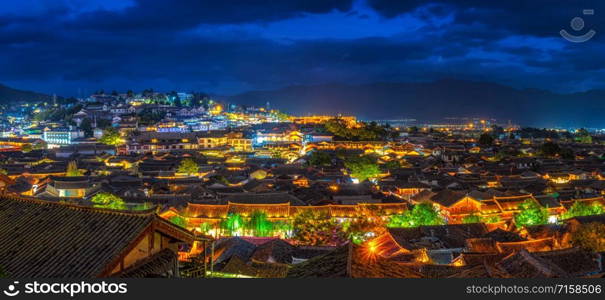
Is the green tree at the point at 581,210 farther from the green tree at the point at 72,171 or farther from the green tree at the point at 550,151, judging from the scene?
the green tree at the point at 550,151

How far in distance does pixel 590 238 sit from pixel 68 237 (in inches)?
599

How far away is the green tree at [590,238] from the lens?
16266mm

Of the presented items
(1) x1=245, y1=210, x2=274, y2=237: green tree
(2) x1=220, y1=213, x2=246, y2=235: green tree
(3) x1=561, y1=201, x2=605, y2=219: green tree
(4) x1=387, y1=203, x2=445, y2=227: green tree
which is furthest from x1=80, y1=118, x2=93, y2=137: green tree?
(3) x1=561, y1=201, x2=605, y2=219: green tree

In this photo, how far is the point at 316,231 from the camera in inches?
725

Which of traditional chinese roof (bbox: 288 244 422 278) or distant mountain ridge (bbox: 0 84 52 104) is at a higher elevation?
distant mountain ridge (bbox: 0 84 52 104)

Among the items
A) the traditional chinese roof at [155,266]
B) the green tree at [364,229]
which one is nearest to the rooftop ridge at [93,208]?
the traditional chinese roof at [155,266]

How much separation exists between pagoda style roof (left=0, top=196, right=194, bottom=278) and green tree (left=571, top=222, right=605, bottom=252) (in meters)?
13.7

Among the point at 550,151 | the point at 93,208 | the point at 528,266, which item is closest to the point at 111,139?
the point at 550,151

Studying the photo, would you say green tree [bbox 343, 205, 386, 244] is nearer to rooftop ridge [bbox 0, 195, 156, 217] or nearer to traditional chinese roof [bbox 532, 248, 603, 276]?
traditional chinese roof [bbox 532, 248, 603, 276]

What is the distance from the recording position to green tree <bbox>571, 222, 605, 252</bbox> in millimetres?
16266

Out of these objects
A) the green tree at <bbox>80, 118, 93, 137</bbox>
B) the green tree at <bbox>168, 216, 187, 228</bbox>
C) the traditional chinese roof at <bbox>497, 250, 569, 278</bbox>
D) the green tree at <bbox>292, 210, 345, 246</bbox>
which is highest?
the green tree at <bbox>80, 118, 93, 137</bbox>

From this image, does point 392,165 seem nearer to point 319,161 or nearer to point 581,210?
point 319,161

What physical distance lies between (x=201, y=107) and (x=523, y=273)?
98.3m

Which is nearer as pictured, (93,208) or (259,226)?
(93,208)
